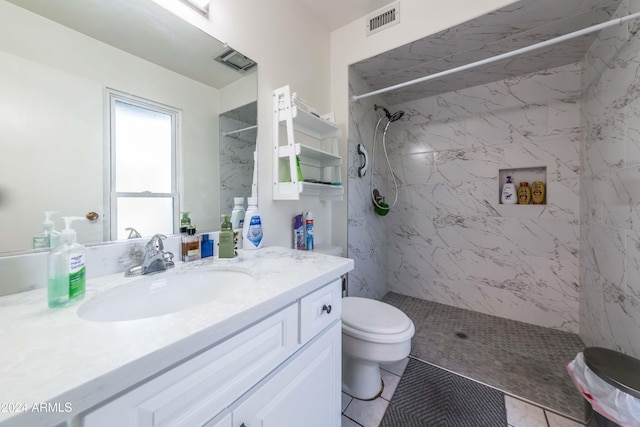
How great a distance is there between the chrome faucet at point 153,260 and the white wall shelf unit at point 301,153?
0.66m

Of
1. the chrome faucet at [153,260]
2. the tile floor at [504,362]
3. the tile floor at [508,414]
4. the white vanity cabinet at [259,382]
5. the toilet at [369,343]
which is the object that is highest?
the chrome faucet at [153,260]

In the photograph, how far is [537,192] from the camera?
6.51 ft

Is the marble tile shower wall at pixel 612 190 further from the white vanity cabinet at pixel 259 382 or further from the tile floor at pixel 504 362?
the white vanity cabinet at pixel 259 382

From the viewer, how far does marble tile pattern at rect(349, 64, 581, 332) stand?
188 cm

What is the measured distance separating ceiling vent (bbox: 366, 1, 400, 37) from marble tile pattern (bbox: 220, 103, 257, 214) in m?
1.15

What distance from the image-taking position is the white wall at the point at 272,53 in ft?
3.87

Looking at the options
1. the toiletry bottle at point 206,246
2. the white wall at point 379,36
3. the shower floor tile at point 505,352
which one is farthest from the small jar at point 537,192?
the toiletry bottle at point 206,246

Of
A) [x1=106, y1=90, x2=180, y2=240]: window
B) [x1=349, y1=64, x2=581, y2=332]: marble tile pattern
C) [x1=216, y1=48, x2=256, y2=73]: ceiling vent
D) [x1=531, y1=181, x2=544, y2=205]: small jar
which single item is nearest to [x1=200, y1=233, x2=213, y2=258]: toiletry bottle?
[x1=106, y1=90, x2=180, y2=240]: window

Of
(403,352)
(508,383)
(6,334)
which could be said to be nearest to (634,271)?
(508,383)

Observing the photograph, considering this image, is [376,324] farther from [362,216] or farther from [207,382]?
[362,216]

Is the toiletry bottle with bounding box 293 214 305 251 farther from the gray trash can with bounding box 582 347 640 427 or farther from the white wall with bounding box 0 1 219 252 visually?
the gray trash can with bounding box 582 347 640 427

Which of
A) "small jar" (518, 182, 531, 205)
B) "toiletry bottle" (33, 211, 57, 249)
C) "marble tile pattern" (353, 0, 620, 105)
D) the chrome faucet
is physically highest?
"marble tile pattern" (353, 0, 620, 105)

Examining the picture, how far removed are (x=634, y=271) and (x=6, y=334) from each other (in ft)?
7.35

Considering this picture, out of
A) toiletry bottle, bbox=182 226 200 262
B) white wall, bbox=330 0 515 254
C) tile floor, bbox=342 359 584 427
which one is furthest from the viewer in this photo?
white wall, bbox=330 0 515 254
